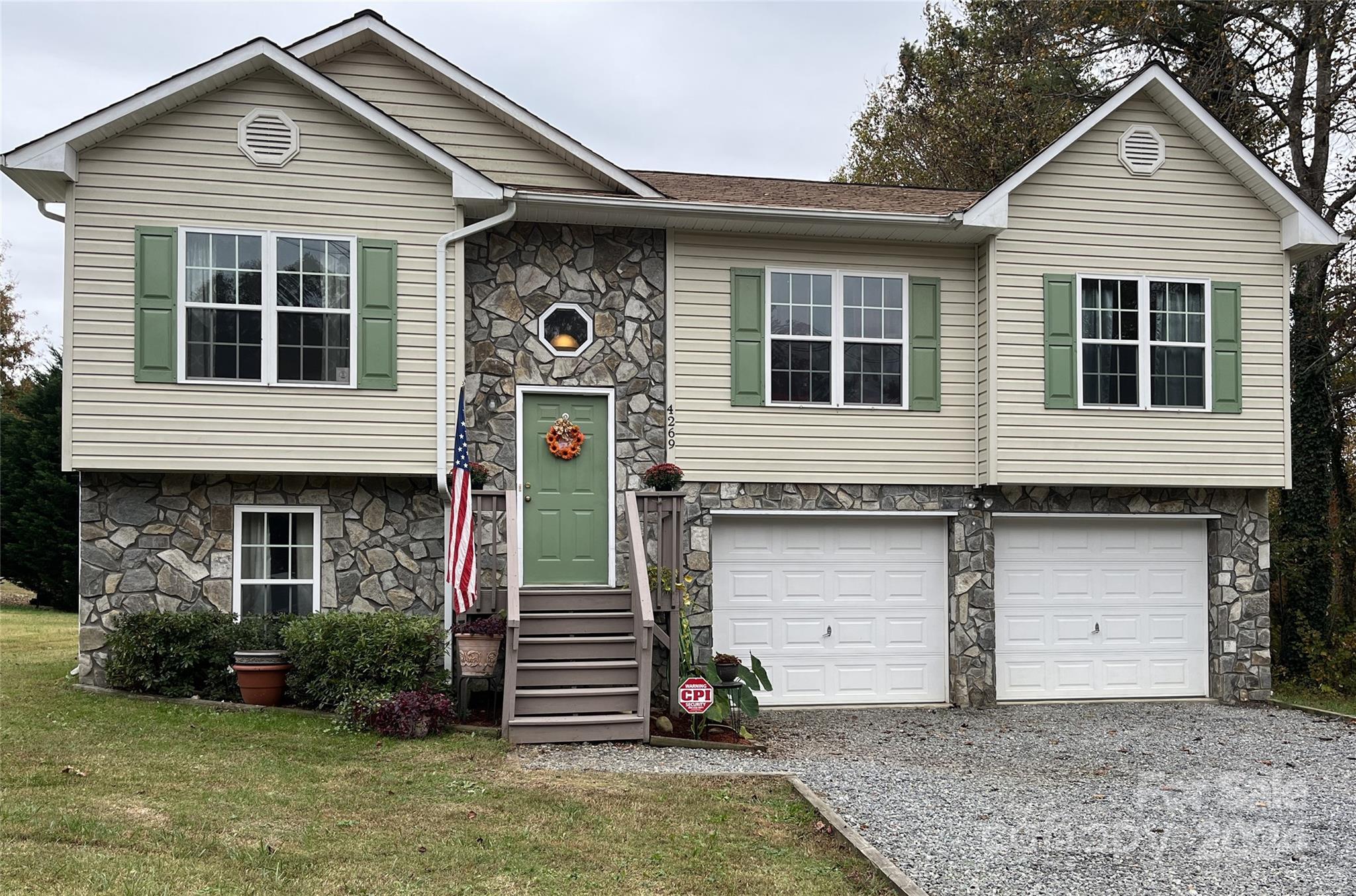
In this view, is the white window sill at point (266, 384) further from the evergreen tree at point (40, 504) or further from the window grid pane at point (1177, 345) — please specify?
the evergreen tree at point (40, 504)

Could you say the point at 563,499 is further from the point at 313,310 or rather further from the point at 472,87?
the point at 472,87

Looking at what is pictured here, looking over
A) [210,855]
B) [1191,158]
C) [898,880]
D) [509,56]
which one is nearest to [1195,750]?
[898,880]

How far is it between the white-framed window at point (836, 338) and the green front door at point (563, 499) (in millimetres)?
1931

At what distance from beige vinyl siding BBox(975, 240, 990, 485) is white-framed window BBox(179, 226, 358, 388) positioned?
6.32 meters

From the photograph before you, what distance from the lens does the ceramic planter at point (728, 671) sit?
1032 cm

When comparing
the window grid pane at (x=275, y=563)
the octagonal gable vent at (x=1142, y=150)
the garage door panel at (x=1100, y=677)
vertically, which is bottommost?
the garage door panel at (x=1100, y=677)

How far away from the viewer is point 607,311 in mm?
11727

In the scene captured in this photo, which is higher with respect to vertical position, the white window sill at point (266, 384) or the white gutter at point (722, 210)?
the white gutter at point (722, 210)

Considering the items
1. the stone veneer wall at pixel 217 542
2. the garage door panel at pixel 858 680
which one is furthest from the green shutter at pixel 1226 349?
the stone veneer wall at pixel 217 542

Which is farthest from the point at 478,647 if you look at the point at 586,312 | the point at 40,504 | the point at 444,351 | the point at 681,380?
the point at 40,504

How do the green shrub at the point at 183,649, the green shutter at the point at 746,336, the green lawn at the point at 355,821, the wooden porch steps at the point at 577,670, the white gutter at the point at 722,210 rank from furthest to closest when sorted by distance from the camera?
the green shutter at the point at 746,336, the white gutter at the point at 722,210, the green shrub at the point at 183,649, the wooden porch steps at the point at 577,670, the green lawn at the point at 355,821

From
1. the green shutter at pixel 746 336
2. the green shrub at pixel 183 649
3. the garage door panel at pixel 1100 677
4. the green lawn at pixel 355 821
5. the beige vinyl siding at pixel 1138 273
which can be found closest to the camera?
the green lawn at pixel 355 821

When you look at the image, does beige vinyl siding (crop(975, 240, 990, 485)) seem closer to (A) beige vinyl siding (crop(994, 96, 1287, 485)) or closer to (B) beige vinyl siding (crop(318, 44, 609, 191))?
(A) beige vinyl siding (crop(994, 96, 1287, 485))

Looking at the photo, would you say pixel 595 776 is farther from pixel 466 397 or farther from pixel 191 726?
pixel 466 397
